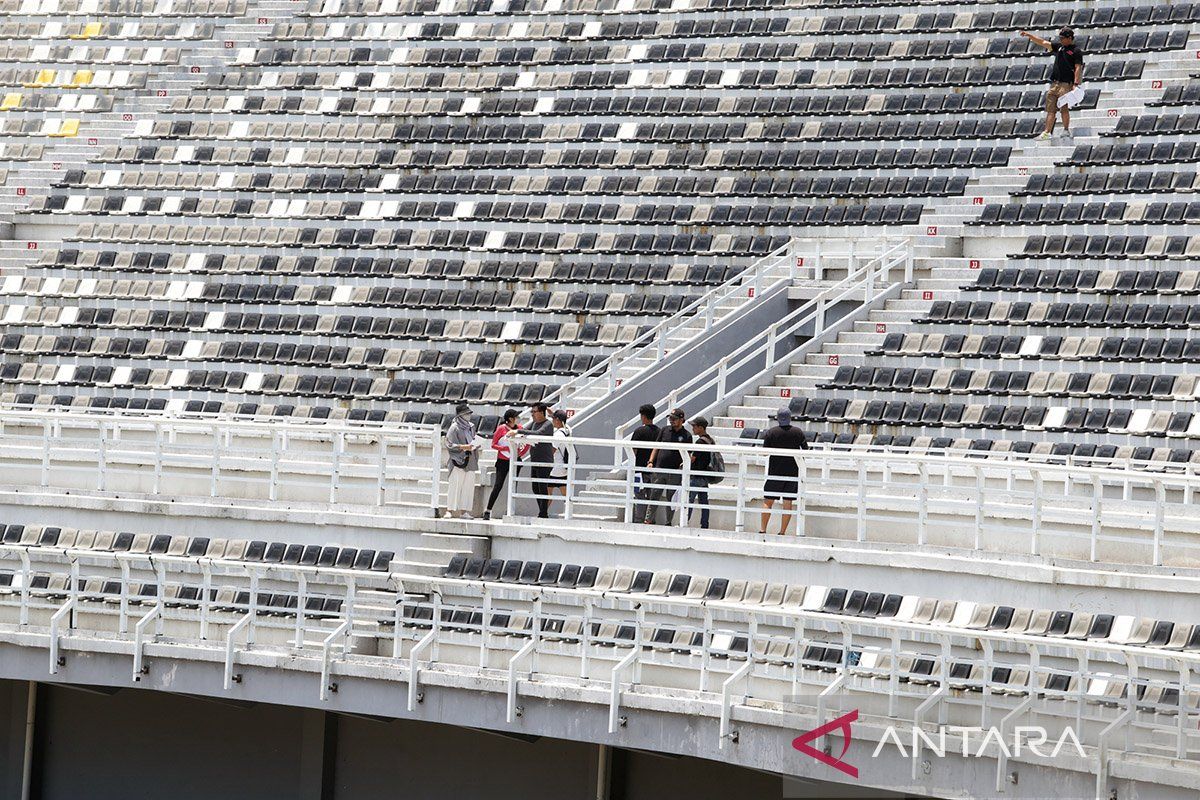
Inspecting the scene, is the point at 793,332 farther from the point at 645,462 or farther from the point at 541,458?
the point at 541,458

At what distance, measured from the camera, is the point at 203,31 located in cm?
3278

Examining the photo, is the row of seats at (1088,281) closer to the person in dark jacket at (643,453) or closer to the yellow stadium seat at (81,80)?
the person in dark jacket at (643,453)

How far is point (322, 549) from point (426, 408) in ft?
17.5

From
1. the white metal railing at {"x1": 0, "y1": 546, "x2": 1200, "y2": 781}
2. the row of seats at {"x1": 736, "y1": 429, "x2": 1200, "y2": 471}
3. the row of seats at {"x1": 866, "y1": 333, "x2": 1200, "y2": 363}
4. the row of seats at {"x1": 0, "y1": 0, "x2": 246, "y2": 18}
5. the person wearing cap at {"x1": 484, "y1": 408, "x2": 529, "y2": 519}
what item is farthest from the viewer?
the row of seats at {"x1": 0, "y1": 0, "x2": 246, "y2": 18}

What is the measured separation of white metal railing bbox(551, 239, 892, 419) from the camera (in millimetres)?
21812

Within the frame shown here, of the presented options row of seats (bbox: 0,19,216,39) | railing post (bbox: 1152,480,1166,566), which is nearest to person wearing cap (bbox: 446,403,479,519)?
railing post (bbox: 1152,480,1166,566)

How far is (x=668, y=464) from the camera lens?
17.8 metres

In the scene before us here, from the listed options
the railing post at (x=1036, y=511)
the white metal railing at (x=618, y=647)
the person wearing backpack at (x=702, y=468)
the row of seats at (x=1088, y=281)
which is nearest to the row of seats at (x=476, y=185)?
the row of seats at (x=1088, y=281)

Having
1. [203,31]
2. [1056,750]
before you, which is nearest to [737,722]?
[1056,750]

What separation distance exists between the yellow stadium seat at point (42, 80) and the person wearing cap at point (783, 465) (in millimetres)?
18830

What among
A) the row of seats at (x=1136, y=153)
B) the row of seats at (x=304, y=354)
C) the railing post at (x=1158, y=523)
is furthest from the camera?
the row of seats at (x=304, y=354)

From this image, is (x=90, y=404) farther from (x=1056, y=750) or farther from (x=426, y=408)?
(x=1056, y=750)

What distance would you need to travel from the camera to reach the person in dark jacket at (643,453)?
17.5 m

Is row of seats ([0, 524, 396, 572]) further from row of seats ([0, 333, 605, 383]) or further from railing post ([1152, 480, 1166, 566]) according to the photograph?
railing post ([1152, 480, 1166, 566])
